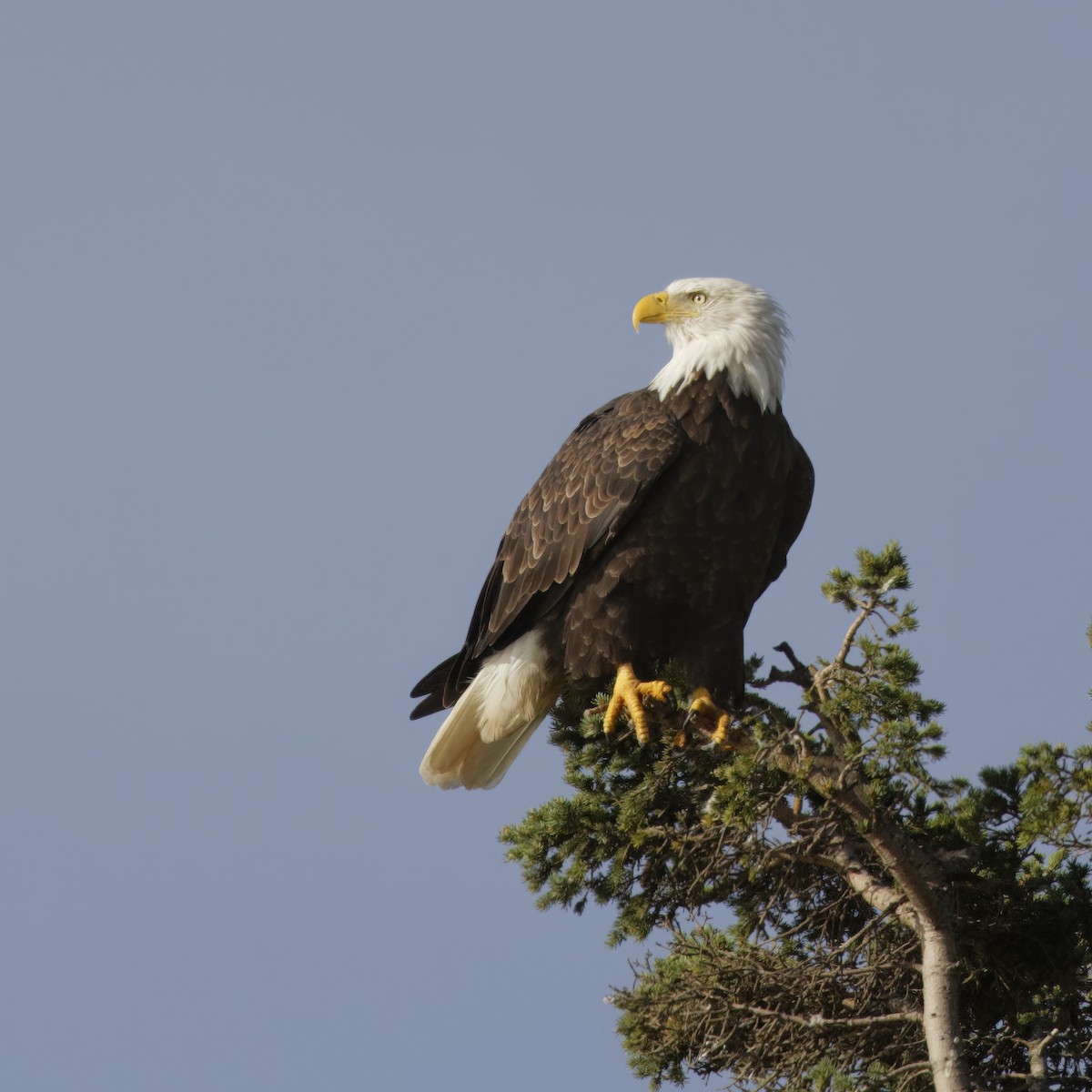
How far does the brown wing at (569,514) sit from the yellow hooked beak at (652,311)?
0.46 metres

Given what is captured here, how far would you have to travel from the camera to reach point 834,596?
554 centimetres

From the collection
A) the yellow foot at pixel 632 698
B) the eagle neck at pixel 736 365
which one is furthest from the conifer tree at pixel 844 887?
the eagle neck at pixel 736 365

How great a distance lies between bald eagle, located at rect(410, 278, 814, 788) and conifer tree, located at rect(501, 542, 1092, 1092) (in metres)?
0.59

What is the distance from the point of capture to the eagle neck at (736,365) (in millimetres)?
7285

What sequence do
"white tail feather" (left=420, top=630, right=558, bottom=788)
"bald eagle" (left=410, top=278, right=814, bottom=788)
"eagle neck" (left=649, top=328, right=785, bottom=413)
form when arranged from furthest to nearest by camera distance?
"white tail feather" (left=420, top=630, right=558, bottom=788), "eagle neck" (left=649, top=328, right=785, bottom=413), "bald eagle" (left=410, top=278, right=814, bottom=788)

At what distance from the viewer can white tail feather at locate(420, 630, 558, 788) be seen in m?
7.43

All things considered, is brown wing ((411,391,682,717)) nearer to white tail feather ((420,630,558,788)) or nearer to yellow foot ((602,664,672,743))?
white tail feather ((420,630,558,788))

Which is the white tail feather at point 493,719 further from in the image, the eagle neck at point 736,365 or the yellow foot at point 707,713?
the eagle neck at point 736,365

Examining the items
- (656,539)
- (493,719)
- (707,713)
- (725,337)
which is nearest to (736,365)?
(725,337)

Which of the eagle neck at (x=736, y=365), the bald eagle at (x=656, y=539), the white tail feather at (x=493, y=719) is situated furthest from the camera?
the white tail feather at (x=493, y=719)

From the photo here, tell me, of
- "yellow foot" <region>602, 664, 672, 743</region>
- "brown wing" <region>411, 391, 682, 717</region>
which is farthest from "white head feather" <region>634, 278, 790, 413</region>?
"yellow foot" <region>602, 664, 672, 743</region>

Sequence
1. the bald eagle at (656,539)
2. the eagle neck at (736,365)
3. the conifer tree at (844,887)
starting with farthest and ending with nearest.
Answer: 1. the eagle neck at (736,365)
2. the bald eagle at (656,539)
3. the conifer tree at (844,887)

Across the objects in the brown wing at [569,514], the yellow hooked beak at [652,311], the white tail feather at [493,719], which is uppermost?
the yellow hooked beak at [652,311]

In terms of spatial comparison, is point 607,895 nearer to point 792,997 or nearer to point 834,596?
point 792,997
